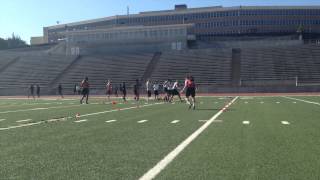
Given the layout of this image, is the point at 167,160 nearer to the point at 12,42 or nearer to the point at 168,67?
the point at 168,67

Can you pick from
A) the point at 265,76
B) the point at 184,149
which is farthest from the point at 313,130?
the point at 265,76

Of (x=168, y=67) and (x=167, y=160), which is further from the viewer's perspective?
(x=168, y=67)

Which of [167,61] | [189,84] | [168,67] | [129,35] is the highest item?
[129,35]

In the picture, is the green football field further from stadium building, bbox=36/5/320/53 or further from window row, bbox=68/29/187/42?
stadium building, bbox=36/5/320/53

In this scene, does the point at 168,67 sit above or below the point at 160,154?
above

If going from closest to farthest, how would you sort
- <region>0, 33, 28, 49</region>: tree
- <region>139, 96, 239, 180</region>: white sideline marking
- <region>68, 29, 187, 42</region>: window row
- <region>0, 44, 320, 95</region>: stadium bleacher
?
<region>139, 96, 239, 180</region>: white sideline marking → <region>0, 44, 320, 95</region>: stadium bleacher → <region>68, 29, 187, 42</region>: window row → <region>0, 33, 28, 49</region>: tree

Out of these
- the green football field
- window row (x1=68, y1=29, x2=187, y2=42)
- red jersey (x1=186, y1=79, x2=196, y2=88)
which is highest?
window row (x1=68, y1=29, x2=187, y2=42)

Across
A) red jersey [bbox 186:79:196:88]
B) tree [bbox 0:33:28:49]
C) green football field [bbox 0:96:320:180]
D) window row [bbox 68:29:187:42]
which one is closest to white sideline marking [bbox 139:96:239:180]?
green football field [bbox 0:96:320:180]

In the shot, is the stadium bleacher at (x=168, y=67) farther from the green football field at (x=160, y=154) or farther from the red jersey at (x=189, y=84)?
the green football field at (x=160, y=154)

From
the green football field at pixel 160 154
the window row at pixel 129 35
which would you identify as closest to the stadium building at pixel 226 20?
the window row at pixel 129 35

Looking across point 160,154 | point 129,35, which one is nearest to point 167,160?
point 160,154

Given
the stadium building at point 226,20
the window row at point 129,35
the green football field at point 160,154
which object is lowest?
the green football field at point 160,154

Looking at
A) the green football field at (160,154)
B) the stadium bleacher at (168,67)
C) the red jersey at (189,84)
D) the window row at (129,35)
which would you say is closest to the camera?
the green football field at (160,154)

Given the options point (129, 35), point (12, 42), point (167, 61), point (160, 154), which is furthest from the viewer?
point (12, 42)
